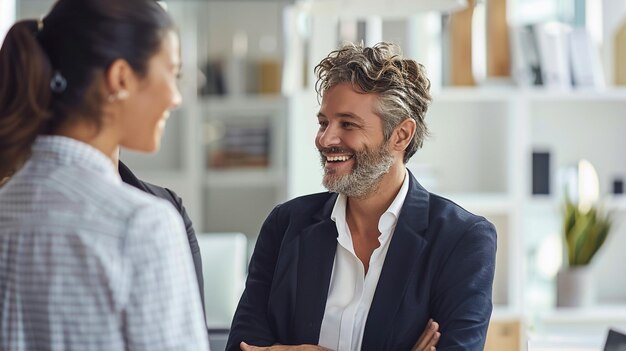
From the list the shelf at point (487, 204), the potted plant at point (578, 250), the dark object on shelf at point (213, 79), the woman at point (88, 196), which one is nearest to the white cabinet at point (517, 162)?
the shelf at point (487, 204)

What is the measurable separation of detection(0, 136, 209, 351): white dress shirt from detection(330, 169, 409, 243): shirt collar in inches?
36.8

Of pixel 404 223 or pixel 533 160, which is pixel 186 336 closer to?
pixel 404 223

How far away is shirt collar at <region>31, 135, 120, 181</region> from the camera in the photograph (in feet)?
4.23

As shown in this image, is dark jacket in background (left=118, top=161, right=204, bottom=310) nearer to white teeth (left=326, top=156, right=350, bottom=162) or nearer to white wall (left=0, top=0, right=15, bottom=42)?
white teeth (left=326, top=156, right=350, bottom=162)

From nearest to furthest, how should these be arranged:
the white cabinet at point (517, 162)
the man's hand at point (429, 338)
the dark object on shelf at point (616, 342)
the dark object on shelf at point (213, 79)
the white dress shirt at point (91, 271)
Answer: the white dress shirt at point (91, 271) → the man's hand at point (429, 338) → the dark object on shelf at point (616, 342) → the white cabinet at point (517, 162) → the dark object on shelf at point (213, 79)

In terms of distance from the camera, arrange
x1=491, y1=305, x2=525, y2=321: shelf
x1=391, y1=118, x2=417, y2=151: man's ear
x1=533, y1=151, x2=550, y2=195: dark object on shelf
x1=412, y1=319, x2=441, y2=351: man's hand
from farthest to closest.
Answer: x1=533, y1=151, x2=550, y2=195: dark object on shelf, x1=491, y1=305, x2=525, y2=321: shelf, x1=391, y1=118, x2=417, y2=151: man's ear, x1=412, y1=319, x2=441, y2=351: man's hand

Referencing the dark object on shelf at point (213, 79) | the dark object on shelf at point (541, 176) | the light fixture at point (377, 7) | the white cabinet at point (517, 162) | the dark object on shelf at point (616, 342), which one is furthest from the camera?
the dark object on shelf at point (213, 79)

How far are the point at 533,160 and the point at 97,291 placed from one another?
10.9 ft

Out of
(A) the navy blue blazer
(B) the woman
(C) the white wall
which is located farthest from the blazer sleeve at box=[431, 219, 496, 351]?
(C) the white wall

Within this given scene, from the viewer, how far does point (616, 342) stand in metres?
2.36

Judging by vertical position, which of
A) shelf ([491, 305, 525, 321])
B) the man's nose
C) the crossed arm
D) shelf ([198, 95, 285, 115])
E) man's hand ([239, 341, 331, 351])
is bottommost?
shelf ([491, 305, 525, 321])

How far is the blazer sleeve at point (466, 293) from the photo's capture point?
199cm

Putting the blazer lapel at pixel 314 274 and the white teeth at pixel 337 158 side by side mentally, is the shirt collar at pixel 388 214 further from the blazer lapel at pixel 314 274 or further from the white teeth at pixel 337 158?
the white teeth at pixel 337 158

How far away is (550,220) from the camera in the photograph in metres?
4.47
